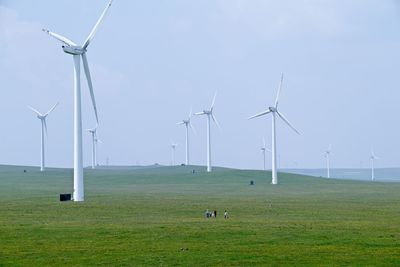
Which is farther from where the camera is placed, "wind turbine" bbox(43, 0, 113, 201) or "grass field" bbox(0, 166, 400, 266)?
"wind turbine" bbox(43, 0, 113, 201)

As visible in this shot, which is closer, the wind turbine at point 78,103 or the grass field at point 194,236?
the grass field at point 194,236

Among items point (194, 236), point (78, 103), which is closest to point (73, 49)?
point (78, 103)

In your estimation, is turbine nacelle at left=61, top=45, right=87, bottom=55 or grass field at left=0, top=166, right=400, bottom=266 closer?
grass field at left=0, top=166, right=400, bottom=266

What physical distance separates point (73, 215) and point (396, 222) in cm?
2109

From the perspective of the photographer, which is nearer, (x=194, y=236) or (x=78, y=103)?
(x=194, y=236)

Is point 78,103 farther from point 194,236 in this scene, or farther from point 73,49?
point 194,236

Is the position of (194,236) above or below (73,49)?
below

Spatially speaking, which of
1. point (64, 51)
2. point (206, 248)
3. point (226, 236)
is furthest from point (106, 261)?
point (64, 51)

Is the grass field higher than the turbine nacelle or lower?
lower

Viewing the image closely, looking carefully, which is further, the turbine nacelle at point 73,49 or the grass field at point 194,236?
the turbine nacelle at point 73,49

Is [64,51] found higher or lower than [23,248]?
higher

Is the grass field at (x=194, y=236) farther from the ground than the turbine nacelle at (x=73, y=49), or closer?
closer

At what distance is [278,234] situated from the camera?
135ft

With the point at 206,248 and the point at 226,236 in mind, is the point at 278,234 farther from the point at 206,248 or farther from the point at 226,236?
the point at 206,248
